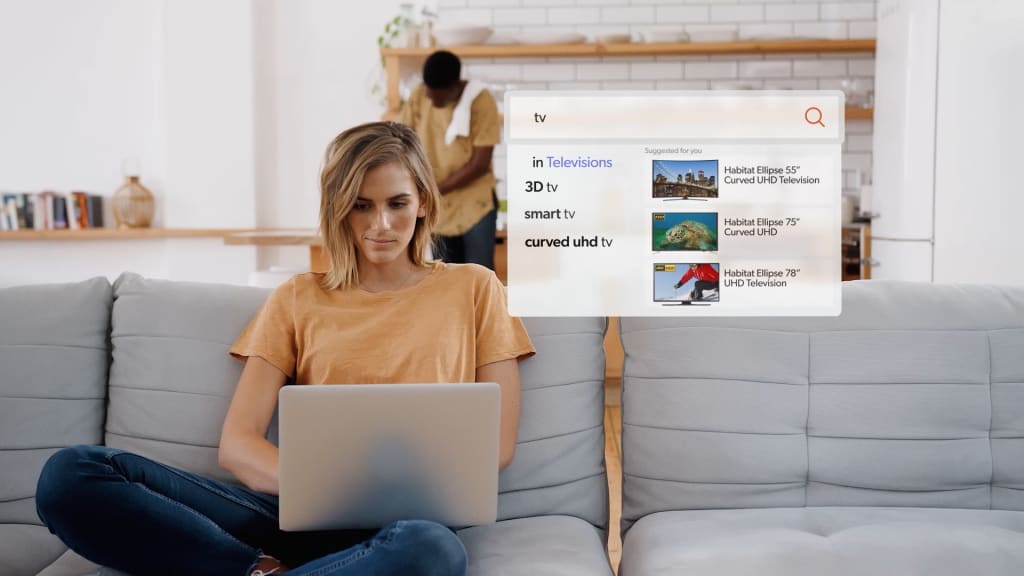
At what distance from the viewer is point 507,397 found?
6.62ft

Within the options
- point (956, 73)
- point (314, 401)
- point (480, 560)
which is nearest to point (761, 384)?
point (480, 560)

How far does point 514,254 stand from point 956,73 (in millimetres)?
3100

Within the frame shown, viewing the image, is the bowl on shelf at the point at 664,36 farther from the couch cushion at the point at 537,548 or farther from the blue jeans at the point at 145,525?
the blue jeans at the point at 145,525

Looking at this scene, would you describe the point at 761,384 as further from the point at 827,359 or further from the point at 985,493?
the point at 985,493

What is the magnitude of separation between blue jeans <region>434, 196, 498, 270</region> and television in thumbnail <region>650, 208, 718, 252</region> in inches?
114

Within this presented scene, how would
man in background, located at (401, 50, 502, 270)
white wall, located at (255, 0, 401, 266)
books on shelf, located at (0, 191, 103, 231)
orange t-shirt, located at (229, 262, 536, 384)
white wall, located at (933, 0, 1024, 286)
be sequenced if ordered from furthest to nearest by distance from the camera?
white wall, located at (255, 0, 401, 266) → books on shelf, located at (0, 191, 103, 231) → man in background, located at (401, 50, 502, 270) → white wall, located at (933, 0, 1024, 286) → orange t-shirt, located at (229, 262, 536, 384)

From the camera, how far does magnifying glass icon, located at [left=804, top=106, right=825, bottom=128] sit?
1714mm

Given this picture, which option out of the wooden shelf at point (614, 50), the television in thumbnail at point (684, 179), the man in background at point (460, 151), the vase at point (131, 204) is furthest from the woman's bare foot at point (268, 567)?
the vase at point (131, 204)

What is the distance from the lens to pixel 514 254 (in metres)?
1.67

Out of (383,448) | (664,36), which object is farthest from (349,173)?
(664,36)

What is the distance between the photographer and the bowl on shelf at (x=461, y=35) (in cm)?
588

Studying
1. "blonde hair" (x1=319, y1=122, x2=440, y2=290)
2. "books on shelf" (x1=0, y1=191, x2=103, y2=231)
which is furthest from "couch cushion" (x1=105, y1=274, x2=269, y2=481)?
"books on shelf" (x1=0, y1=191, x2=103, y2=231)

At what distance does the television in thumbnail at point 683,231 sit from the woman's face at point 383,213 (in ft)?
2.00
